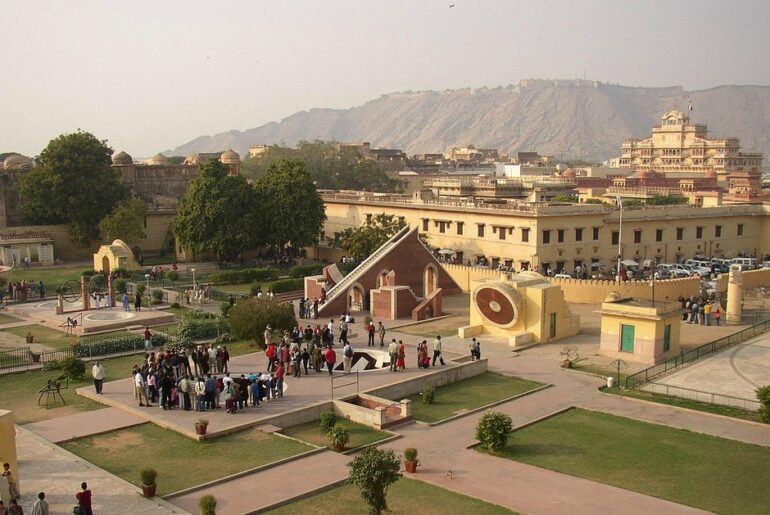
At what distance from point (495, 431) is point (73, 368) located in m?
15.7

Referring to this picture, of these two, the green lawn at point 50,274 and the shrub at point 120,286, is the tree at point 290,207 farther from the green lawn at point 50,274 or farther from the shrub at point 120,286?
the green lawn at point 50,274

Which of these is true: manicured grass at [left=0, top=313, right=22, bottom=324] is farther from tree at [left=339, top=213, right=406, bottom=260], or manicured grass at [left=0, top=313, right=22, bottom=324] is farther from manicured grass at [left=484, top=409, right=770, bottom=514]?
manicured grass at [left=484, top=409, right=770, bottom=514]

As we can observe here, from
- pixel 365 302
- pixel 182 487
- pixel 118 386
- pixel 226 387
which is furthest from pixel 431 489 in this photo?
pixel 365 302

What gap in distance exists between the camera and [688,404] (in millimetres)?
25312

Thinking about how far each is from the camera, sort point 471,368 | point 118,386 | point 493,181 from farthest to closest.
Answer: point 493,181 → point 471,368 → point 118,386

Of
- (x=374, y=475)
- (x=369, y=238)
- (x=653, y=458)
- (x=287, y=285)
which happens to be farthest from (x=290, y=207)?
(x=374, y=475)

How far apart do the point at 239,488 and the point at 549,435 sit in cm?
927

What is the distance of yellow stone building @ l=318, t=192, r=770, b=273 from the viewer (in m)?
52.5

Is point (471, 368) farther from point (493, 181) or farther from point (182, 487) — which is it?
point (493, 181)

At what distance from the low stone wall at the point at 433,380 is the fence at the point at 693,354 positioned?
551cm

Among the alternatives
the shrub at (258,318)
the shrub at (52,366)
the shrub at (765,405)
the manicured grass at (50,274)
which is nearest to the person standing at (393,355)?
the shrub at (258,318)

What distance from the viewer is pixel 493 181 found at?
259 feet

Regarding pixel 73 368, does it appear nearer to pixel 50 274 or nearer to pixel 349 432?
pixel 349 432

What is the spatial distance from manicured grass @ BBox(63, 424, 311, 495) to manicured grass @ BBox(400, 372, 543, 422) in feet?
17.2
